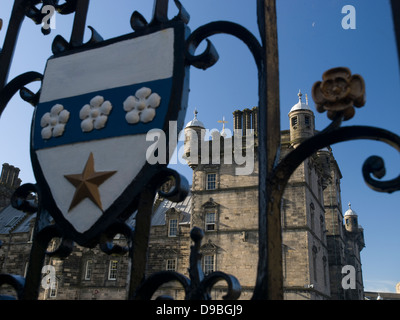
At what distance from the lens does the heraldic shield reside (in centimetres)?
215

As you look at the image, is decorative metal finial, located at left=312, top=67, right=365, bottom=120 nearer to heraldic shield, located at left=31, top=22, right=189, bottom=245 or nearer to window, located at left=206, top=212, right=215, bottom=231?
heraldic shield, located at left=31, top=22, right=189, bottom=245

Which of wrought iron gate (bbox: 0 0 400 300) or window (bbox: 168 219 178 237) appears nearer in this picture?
wrought iron gate (bbox: 0 0 400 300)

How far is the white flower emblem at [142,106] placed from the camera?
2.17m

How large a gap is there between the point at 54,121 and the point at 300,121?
1188 inches

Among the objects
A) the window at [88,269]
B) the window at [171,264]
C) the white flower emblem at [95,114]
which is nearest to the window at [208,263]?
the window at [171,264]

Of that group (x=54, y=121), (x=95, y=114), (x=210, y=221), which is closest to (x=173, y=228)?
(x=210, y=221)

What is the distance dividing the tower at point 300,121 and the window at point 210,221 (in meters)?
8.41

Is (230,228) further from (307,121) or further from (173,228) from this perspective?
(307,121)

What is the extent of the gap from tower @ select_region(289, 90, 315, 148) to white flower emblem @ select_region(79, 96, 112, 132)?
28640 millimetres

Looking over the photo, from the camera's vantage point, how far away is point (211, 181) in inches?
1168

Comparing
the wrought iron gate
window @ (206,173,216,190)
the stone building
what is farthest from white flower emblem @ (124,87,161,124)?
window @ (206,173,216,190)

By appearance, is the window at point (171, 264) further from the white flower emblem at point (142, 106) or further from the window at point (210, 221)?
the white flower emblem at point (142, 106)

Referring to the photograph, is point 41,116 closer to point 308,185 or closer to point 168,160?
point 168,160

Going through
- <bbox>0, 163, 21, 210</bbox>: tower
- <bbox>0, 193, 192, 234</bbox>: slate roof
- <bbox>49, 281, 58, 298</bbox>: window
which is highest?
<bbox>0, 163, 21, 210</bbox>: tower
